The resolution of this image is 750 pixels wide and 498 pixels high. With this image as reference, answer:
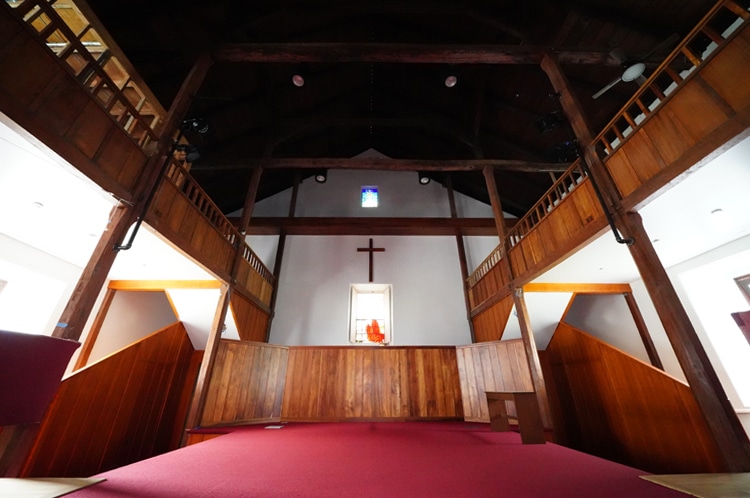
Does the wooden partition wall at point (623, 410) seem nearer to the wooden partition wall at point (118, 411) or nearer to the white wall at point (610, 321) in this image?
the white wall at point (610, 321)

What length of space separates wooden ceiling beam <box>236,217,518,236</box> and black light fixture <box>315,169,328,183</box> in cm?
176

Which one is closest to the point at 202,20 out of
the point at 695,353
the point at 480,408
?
the point at 695,353

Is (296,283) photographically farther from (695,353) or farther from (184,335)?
(695,353)

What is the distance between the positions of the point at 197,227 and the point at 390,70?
6.63m

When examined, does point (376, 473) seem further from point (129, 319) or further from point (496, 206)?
point (129, 319)

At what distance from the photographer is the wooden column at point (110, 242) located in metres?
2.38

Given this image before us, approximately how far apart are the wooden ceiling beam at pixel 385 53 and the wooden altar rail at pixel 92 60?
1320 mm

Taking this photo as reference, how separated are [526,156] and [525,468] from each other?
22.7 ft

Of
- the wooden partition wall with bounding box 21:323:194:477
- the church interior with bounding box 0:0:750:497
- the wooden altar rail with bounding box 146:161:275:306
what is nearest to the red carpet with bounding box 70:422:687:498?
the church interior with bounding box 0:0:750:497

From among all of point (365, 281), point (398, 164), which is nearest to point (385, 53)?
point (398, 164)

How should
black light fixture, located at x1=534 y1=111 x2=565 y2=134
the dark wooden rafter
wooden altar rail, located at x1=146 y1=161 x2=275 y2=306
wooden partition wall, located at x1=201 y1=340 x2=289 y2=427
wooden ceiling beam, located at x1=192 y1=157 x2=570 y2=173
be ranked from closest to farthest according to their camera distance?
wooden altar rail, located at x1=146 y1=161 x2=275 y2=306 < black light fixture, located at x1=534 y1=111 x2=565 y2=134 < wooden partition wall, located at x1=201 y1=340 x2=289 y2=427 < wooden ceiling beam, located at x1=192 y1=157 x2=570 y2=173 < the dark wooden rafter

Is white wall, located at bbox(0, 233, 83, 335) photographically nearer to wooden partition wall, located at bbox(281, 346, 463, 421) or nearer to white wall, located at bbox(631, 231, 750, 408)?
wooden partition wall, located at bbox(281, 346, 463, 421)

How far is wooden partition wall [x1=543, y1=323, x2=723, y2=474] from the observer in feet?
→ 12.8

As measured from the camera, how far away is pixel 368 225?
26.7 ft
